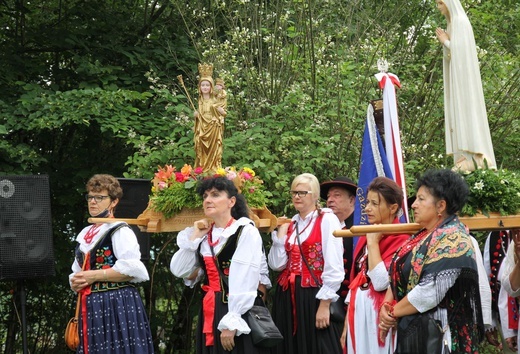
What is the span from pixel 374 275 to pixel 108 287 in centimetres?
207

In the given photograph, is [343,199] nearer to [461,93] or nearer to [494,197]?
[461,93]

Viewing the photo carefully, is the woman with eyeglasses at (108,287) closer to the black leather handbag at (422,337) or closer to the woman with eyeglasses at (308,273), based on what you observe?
the woman with eyeglasses at (308,273)

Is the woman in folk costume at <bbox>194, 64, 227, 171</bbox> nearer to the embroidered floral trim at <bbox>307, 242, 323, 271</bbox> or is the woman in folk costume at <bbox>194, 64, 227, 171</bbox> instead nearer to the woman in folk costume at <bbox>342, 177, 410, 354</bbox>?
the embroidered floral trim at <bbox>307, 242, 323, 271</bbox>

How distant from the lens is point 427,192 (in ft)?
16.0

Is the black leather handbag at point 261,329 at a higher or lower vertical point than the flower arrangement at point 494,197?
lower

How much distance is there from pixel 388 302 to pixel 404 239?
580 mm

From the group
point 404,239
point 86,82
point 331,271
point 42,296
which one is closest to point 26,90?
point 86,82

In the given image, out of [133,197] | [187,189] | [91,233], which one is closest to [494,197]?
[187,189]

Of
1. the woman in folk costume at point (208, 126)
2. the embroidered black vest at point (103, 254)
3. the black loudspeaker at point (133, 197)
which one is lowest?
the embroidered black vest at point (103, 254)

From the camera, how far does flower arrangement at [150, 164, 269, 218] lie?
6684 millimetres

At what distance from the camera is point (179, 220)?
22.2 feet

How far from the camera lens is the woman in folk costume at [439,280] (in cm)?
462

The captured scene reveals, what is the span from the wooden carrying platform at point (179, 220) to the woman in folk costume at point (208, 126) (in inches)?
17.8

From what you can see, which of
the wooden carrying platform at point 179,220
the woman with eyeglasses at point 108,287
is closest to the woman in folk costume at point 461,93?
the wooden carrying platform at point 179,220
